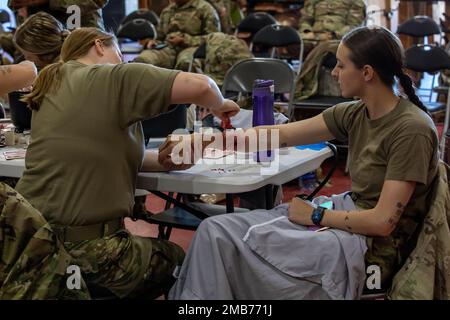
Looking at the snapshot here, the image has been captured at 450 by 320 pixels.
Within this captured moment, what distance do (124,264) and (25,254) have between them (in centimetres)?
34

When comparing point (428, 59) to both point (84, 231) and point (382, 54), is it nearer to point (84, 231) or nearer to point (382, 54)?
point (382, 54)

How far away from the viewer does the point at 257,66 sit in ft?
15.4

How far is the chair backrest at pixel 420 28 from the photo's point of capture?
773cm

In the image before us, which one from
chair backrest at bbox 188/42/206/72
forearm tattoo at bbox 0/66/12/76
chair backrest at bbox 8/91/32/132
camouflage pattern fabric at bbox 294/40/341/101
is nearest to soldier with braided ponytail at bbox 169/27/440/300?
forearm tattoo at bbox 0/66/12/76

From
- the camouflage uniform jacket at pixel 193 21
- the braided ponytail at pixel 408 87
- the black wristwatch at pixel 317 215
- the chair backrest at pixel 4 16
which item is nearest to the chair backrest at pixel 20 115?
the black wristwatch at pixel 317 215

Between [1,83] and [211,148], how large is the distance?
0.81 m

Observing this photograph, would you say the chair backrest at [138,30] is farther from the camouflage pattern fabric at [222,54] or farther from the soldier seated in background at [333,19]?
the camouflage pattern fabric at [222,54]

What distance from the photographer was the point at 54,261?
6.35 feet

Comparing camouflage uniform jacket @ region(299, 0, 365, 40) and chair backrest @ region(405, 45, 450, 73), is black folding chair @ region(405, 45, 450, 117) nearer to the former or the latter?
chair backrest @ region(405, 45, 450, 73)

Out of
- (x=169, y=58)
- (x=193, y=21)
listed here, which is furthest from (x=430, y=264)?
(x=193, y=21)

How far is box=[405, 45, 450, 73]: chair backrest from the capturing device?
18.6 feet

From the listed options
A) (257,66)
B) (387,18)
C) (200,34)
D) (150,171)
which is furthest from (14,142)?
(387,18)

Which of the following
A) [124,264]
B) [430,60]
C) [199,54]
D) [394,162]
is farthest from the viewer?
[199,54]
